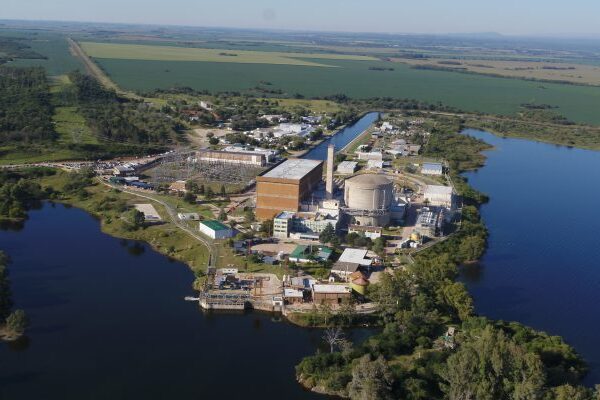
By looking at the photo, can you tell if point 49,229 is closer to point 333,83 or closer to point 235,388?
point 235,388

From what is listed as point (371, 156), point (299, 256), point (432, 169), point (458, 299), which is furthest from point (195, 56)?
point (458, 299)

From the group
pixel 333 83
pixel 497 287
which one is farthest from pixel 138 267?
pixel 333 83

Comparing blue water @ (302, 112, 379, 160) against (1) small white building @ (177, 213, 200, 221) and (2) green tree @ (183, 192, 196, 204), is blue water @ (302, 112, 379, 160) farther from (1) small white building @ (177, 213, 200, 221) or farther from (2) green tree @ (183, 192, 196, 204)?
(1) small white building @ (177, 213, 200, 221)

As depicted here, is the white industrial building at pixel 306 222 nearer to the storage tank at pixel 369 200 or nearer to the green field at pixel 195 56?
the storage tank at pixel 369 200

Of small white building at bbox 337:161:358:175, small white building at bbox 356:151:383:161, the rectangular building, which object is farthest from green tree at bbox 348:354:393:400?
small white building at bbox 356:151:383:161

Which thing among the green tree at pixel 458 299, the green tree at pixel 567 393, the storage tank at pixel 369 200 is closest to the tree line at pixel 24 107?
the storage tank at pixel 369 200

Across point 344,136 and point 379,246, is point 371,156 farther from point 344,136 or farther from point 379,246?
point 379,246
